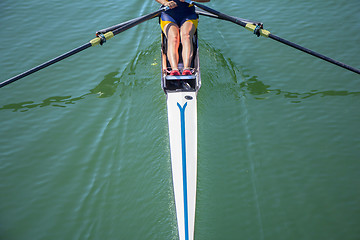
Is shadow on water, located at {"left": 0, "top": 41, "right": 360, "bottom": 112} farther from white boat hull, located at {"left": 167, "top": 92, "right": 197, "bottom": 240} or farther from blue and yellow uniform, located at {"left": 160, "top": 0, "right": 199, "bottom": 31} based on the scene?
white boat hull, located at {"left": 167, "top": 92, "right": 197, "bottom": 240}

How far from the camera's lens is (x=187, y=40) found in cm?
670

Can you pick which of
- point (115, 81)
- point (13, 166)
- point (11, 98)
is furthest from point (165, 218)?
point (11, 98)

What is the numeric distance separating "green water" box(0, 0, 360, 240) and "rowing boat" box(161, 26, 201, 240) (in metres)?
0.29

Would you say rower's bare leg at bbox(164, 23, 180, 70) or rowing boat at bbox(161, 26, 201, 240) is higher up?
rower's bare leg at bbox(164, 23, 180, 70)

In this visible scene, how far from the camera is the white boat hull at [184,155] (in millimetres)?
4531

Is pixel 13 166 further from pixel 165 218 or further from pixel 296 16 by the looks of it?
pixel 296 16

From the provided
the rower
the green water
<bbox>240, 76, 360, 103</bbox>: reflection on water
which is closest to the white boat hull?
the green water

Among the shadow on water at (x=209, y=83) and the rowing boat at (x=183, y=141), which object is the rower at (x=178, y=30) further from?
the shadow on water at (x=209, y=83)

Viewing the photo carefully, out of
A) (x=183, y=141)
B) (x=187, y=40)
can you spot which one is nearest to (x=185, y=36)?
(x=187, y=40)

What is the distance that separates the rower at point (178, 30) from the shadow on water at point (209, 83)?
0.90 metres

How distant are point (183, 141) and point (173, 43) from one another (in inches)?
91.8

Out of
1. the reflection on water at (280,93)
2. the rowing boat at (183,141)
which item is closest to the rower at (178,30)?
the rowing boat at (183,141)

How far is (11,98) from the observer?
287 inches

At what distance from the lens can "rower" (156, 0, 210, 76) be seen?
254 inches
